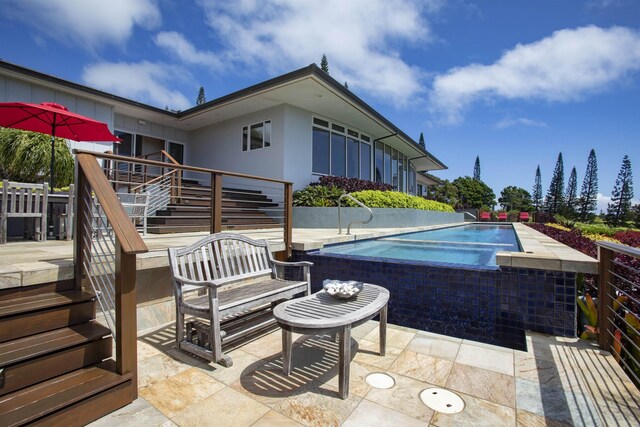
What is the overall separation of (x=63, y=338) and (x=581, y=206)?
1969 inches

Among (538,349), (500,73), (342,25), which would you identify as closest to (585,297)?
(538,349)

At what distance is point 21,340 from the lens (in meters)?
1.93

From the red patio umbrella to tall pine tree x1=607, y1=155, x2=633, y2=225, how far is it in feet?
155

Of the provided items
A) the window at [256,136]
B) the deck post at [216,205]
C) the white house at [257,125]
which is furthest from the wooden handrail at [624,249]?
the window at [256,136]

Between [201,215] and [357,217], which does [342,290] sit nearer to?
[201,215]

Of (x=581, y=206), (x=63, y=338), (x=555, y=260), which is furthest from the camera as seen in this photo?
(x=581, y=206)

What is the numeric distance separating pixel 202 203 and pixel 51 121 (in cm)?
367

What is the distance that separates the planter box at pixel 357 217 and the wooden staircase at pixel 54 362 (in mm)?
6878

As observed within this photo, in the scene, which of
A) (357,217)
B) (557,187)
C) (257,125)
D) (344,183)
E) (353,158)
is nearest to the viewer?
(357,217)

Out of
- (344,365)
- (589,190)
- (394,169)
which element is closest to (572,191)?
(589,190)

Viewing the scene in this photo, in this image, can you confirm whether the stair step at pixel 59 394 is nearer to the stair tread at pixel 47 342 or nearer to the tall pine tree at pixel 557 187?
the stair tread at pixel 47 342

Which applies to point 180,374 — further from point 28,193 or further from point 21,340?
point 28,193

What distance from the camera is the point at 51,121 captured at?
5.22m

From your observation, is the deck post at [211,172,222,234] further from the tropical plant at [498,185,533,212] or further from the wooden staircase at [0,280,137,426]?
the tropical plant at [498,185,533,212]
